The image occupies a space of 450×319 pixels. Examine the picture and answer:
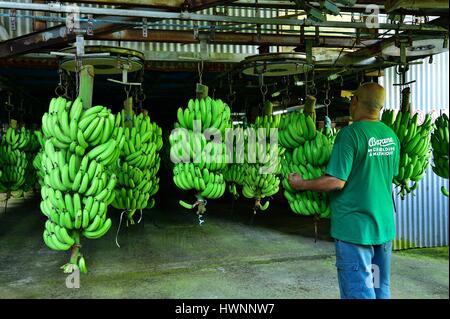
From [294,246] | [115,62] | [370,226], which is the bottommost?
[294,246]

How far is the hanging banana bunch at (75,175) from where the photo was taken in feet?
7.37

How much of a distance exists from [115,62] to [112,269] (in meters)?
2.73

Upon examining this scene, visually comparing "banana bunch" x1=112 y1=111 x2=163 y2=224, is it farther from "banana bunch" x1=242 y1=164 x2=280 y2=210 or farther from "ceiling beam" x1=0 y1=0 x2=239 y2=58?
"banana bunch" x1=242 y1=164 x2=280 y2=210

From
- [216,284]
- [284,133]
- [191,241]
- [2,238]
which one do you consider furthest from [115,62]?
[2,238]

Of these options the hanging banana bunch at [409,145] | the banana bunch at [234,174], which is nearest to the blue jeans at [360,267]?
the hanging banana bunch at [409,145]

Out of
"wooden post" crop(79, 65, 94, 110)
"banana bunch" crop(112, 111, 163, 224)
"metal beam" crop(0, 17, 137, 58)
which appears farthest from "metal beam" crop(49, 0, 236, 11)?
"banana bunch" crop(112, 111, 163, 224)

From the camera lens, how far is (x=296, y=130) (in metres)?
2.90

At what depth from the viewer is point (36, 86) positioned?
6820mm

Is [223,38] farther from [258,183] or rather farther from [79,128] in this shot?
[79,128]

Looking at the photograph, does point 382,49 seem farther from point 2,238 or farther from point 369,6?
point 2,238

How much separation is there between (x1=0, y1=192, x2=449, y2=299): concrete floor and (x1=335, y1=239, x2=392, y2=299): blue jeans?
1756 millimetres

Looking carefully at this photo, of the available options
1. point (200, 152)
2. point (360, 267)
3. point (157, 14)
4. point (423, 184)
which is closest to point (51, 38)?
point (157, 14)

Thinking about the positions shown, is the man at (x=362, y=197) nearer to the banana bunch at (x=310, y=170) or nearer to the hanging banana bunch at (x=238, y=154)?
the banana bunch at (x=310, y=170)

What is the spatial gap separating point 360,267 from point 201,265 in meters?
2.96
